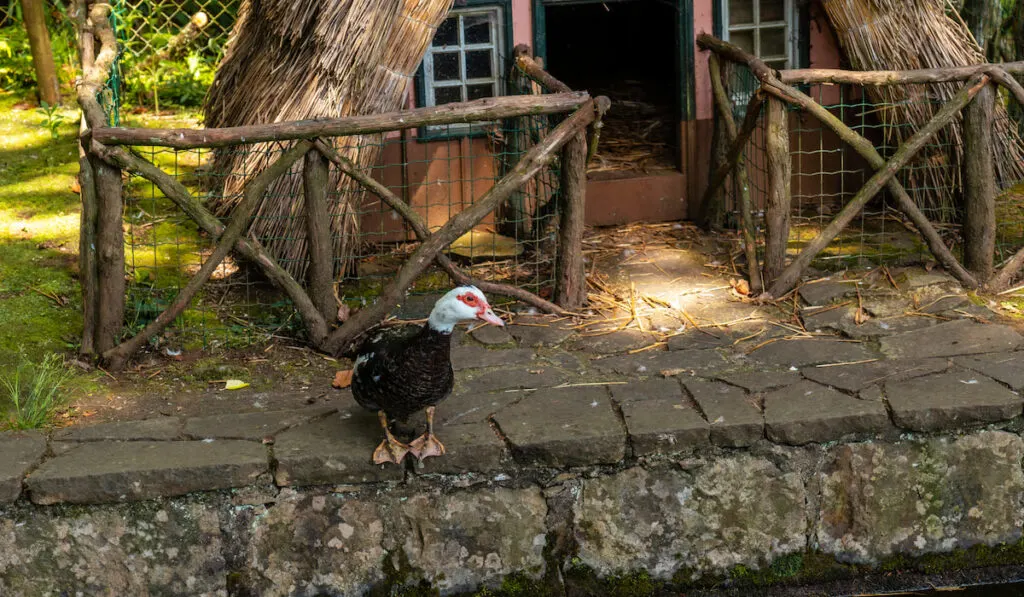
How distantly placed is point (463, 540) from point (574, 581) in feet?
1.56

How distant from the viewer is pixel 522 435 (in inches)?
164

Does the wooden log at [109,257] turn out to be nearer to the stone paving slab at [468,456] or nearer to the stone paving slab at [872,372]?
the stone paving slab at [468,456]

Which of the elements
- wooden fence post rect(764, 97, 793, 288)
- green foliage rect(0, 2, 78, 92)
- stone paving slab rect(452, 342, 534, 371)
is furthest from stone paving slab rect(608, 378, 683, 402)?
green foliage rect(0, 2, 78, 92)

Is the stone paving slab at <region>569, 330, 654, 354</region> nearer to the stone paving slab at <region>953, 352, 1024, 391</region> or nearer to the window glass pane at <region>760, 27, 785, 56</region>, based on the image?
the stone paving slab at <region>953, 352, 1024, 391</region>

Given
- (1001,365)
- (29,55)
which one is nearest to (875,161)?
(1001,365)

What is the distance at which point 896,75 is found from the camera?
5.54 m

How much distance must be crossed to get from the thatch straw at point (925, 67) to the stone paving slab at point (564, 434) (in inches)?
114

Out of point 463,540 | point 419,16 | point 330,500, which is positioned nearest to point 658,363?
point 463,540

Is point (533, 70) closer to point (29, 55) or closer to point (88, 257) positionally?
point (88, 257)

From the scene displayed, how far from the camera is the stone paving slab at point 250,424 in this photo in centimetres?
427

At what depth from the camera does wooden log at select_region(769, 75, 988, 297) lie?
18.0 feet

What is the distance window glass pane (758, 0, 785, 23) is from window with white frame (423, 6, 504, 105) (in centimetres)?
166

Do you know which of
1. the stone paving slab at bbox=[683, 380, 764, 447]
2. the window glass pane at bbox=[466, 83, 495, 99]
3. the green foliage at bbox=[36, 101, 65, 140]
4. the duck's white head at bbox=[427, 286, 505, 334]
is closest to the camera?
the duck's white head at bbox=[427, 286, 505, 334]

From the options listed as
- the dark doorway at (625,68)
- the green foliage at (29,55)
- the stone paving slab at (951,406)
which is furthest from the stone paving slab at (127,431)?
the green foliage at (29,55)
